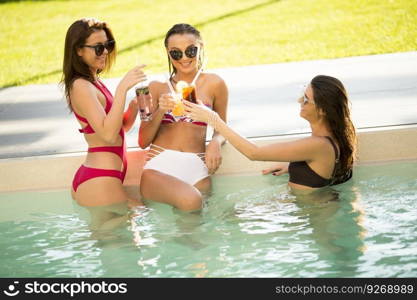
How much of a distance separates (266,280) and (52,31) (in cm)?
1306

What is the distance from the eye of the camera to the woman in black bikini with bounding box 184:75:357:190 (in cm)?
520

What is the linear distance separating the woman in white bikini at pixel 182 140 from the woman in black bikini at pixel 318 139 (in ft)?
1.34

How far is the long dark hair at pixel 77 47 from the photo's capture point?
5.30 meters

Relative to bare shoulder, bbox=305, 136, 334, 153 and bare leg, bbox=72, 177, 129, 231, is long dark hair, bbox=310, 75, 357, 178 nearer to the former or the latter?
bare shoulder, bbox=305, 136, 334, 153

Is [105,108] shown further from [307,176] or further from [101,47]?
[307,176]

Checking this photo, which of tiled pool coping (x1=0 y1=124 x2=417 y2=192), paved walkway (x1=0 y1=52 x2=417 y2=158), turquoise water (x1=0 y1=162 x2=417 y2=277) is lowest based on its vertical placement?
turquoise water (x1=0 y1=162 x2=417 y2=277)

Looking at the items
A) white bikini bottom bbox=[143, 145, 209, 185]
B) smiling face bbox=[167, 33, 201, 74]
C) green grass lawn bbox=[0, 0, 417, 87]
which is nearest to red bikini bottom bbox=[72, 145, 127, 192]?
white bikini bottom bbox=[143, 145, 209, 185]

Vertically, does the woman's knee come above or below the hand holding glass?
below

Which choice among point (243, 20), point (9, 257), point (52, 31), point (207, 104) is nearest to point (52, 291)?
point (9, 257)

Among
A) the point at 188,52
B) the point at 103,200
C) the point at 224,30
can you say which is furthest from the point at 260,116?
the point at 224,30

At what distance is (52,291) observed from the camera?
173 inches

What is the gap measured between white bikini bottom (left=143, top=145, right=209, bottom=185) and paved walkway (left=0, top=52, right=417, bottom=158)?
872 millimetres

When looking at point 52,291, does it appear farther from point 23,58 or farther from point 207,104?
point 23,58

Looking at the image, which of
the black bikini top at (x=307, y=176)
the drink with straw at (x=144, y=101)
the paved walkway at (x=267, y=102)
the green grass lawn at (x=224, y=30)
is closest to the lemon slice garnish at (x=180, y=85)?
the drink with straw at (x=144, y=101)
